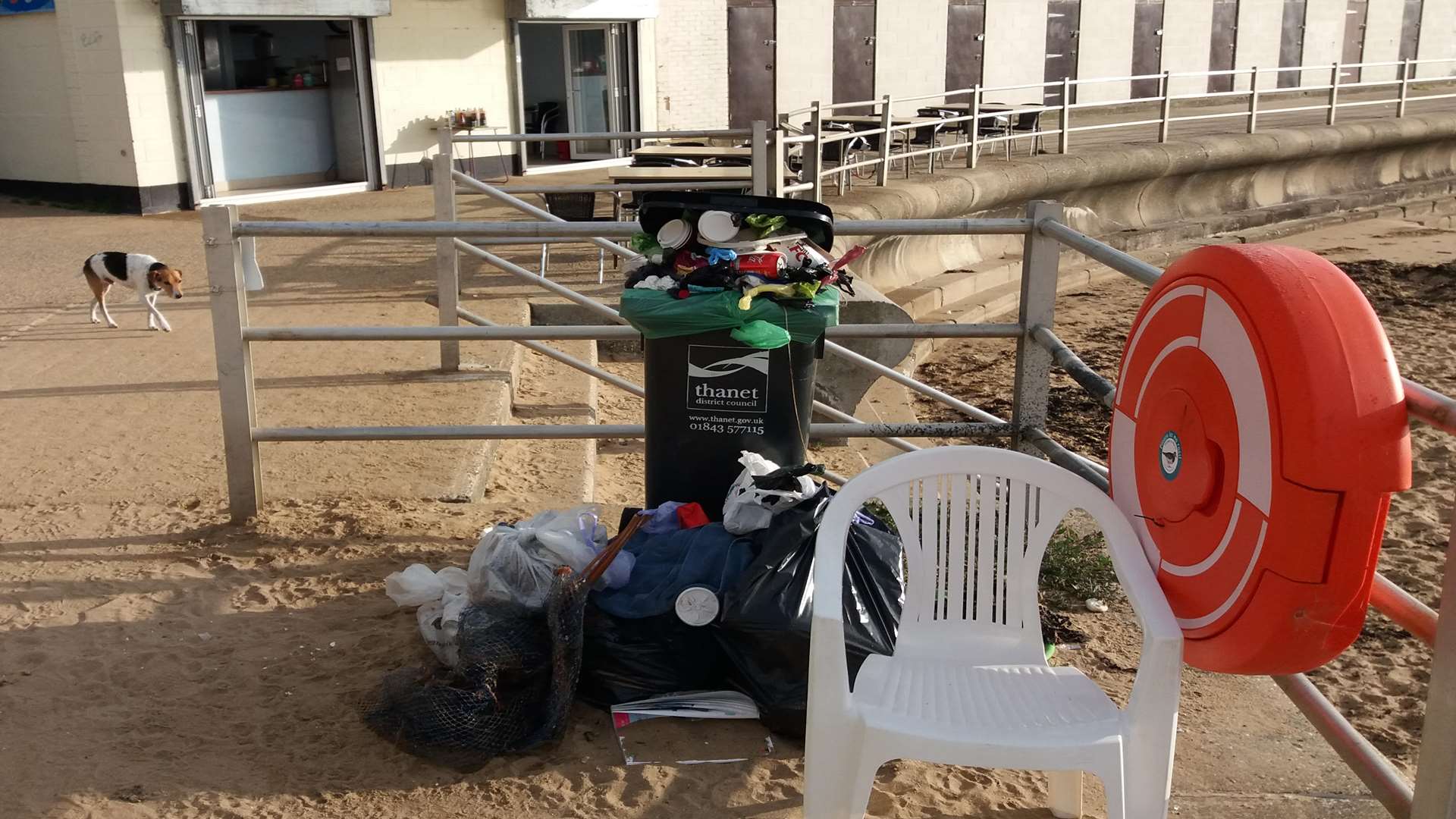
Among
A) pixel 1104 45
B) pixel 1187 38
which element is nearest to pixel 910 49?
pixel 1104 45

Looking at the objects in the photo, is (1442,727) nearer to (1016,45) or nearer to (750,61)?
(750,61)

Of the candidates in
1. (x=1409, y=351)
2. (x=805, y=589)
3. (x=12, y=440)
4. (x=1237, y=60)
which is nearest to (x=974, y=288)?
(x=1409, y=351)

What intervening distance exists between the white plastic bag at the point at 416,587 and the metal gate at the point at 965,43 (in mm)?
20580

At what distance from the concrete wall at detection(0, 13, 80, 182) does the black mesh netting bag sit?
13.4m

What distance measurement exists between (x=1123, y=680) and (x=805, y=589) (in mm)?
1104

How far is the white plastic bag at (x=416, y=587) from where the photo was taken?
384cm

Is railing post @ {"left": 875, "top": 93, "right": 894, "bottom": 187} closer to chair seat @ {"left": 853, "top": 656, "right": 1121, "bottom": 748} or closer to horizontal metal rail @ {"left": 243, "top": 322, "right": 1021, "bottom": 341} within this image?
horizontal metal rail @ {"left": 243, "top": 322, "right": 1021, "bottom": 341}

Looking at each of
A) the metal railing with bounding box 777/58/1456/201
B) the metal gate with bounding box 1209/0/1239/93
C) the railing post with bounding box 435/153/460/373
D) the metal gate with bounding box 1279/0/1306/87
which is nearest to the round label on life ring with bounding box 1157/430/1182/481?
the railing post with bounding box 435/153/460/373

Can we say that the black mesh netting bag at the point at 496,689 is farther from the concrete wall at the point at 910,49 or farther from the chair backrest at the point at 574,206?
the concrete wall at the point at 910,49

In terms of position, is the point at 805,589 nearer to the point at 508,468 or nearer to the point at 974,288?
the point at 508,468

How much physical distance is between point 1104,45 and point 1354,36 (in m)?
Result: 8.78

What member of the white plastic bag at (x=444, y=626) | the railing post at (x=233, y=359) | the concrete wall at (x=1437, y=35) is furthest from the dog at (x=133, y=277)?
the concrete wall at (x=1437, y=35)

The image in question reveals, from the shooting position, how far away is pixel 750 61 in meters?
20.1

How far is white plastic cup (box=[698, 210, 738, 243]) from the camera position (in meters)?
3.71
